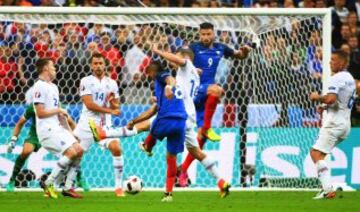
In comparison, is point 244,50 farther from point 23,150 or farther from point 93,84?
point 23,150

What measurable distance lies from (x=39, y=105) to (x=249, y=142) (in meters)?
3.85

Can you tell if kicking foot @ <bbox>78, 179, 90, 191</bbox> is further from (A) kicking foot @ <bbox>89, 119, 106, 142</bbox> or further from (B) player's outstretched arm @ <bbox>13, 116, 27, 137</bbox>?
(A) kicking foot @ <bbox>89, 119, 106, 142</bbox>

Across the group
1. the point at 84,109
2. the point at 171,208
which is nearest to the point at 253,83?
the point at 84,109

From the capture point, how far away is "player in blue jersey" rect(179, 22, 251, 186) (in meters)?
16.4

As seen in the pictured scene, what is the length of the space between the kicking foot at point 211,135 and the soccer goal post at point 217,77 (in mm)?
1081

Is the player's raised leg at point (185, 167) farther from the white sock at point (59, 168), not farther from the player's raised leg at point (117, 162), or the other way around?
the white sock at point (59, 168)

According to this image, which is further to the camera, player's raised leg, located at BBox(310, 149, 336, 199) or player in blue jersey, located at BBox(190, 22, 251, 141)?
player in blue jersey, located at BBox(190, 22, 251, 141)

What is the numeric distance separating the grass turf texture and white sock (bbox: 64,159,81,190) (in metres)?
0.23

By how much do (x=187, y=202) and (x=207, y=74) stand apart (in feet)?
10.7

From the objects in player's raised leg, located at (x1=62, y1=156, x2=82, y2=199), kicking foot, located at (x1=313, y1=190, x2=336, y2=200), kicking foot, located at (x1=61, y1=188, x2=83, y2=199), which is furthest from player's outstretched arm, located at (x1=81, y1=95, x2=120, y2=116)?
kicking foot, located at (x1=313, y1=190, x2=336, y2=200)

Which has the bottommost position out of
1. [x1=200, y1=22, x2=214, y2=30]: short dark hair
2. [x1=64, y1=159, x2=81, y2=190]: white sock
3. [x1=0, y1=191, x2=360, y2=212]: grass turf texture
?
[x1=0, y1=191, x2=360, y2=212]: grass turf texture

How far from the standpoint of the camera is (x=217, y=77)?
59.1 ft

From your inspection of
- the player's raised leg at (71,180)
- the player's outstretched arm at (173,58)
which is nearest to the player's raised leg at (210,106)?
the player's raised leg at (71,180)

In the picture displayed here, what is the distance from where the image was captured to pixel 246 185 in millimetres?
17406
